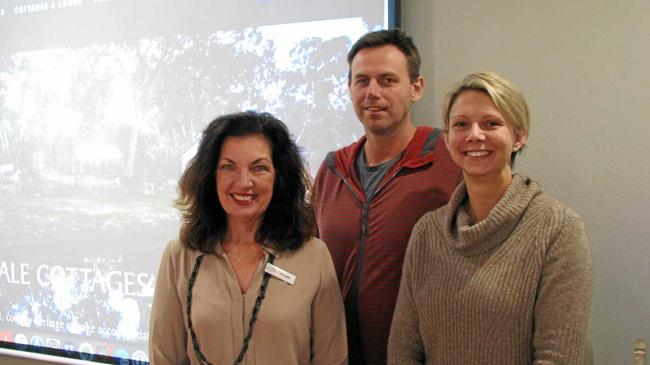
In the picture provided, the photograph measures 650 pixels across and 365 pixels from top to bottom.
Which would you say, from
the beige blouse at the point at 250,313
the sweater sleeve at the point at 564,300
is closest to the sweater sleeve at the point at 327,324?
the beige blouse at the point at 250,313

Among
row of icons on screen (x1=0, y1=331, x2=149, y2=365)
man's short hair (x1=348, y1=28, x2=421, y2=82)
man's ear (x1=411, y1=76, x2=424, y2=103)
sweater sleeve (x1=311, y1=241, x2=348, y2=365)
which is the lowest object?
row of icons on screen (x1=0, y1=331, x2=149, y2=365)

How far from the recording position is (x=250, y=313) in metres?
1.45

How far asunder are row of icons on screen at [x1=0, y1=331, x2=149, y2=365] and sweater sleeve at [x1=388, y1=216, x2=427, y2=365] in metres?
1.71

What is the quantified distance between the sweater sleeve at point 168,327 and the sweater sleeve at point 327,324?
347mm

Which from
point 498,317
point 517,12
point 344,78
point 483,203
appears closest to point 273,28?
point 344,78

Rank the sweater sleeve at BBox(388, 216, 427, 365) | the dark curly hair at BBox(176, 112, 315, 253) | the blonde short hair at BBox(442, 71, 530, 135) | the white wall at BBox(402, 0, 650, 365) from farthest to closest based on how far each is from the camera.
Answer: the white wall at BBox(402, 0, 650, 365), the dark curly hair at BBox(176, 112, 315, 253), the sweater sleeve at BBox(388, 216, 427, 365), the blonde short hair at BBox(442, 71, 530, 135)

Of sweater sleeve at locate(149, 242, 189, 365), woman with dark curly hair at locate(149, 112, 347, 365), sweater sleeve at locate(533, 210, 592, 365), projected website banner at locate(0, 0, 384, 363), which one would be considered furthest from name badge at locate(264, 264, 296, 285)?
projected website banner at locate(0, 0, 384, 363)

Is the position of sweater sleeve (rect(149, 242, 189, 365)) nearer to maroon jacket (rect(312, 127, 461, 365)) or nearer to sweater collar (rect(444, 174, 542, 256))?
maroon jacket (rect(312, 127, 461, 365))

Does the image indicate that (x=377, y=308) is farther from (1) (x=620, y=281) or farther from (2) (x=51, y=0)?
(2) (x=51, y=0)

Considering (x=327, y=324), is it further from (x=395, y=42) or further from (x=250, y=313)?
(x=395, y=42)

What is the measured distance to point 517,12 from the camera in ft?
6.74

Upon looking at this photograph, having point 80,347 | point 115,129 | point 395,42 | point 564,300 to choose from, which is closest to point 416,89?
point 395,42

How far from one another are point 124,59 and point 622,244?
2.27m

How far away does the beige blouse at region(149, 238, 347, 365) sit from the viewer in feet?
4.73
